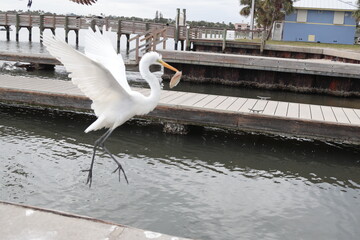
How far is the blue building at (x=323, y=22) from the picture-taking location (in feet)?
134

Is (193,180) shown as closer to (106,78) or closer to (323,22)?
(106,78)

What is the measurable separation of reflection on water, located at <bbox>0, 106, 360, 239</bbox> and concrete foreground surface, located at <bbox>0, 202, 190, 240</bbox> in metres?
1.95

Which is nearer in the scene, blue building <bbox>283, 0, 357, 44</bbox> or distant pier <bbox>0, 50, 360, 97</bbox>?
distant pier <bbox>0, 50, 360, 97</bbox>

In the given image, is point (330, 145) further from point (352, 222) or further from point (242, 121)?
point (352, 222)

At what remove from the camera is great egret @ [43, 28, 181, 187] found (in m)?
4.56

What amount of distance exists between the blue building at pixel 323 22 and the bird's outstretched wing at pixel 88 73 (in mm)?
39403

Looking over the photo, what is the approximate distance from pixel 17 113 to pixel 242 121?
18.7 feet

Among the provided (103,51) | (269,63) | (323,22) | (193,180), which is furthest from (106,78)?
(323,22)

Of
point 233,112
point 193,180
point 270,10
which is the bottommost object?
point 193,180

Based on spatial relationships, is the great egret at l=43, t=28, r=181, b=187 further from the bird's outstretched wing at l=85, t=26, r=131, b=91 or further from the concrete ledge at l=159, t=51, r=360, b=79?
the concrete ledge at l=159, t=51, r=360, b=79

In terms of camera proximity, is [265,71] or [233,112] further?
[265,71]

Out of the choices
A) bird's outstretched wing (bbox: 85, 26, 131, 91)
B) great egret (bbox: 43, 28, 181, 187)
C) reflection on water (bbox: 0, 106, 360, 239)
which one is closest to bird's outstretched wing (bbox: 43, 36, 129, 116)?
great egret (bbox: 43, 28, 181, 187)

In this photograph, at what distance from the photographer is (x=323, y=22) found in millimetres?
41031

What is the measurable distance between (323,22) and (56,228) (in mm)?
41634
